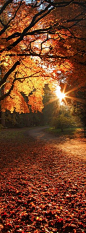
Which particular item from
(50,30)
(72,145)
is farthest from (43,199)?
(72,145)

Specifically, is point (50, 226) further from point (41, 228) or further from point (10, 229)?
point (10, 229)

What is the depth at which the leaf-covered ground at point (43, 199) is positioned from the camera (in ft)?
8.81

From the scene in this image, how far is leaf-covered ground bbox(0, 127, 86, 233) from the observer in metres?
2.69

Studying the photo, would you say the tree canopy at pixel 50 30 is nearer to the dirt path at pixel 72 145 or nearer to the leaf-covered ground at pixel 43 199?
the dirt path at pixel 72 145

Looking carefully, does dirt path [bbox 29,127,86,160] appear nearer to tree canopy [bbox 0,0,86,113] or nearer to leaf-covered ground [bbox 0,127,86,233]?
leaf-covered ground [bbox 0,127,86,233]

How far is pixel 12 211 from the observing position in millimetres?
3121

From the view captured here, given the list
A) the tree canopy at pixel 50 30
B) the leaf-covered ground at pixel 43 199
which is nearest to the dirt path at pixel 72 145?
the leaf-covered ground at pixel 43 199

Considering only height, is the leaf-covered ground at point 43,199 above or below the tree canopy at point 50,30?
below

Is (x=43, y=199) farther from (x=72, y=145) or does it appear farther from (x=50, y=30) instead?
(x=72, y=145)

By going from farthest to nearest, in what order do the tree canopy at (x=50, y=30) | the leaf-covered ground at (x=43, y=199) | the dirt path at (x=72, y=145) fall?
the dirt path at (x=72, y=145), the tree canopy at (x=50, y=30), the leaf-covered ground at (x=43, y=199)

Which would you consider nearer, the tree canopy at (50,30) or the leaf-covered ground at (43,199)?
the leaf-covered ground at (43,199)

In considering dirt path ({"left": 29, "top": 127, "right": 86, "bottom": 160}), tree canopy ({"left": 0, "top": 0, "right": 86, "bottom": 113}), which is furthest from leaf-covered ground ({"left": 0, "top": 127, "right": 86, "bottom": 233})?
tree canopy ({"left": 0, "top": 0, "right": 86, "bottom": 113})

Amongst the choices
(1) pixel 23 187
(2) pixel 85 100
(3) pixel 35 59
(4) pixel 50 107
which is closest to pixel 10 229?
(1) pixel 23 187

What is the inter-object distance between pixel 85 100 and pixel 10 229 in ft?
51.6
